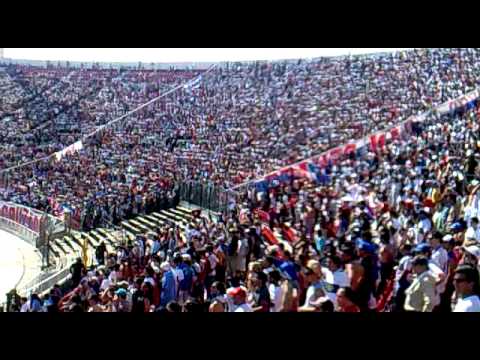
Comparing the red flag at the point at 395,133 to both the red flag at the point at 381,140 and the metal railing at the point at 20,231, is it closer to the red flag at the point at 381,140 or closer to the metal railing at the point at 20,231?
the red flag at the point at 381,140

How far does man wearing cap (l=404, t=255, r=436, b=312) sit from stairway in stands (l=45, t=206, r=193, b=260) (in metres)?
9.00

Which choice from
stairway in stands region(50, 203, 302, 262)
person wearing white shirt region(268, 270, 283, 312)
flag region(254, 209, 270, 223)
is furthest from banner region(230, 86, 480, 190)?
person wearing white shirt region(268, 270, 283, 312)

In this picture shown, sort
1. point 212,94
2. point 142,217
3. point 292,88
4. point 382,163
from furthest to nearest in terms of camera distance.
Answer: point 212,94
point 292,88
point 142,217
point 382,163

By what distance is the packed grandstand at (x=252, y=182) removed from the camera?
5.79 meters

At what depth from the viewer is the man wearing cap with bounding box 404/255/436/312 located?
475cm

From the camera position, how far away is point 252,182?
1391 cm

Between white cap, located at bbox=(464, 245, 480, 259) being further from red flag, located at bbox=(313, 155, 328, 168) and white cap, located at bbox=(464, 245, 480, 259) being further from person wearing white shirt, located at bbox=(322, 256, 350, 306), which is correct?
red flag, located at bbox=(313, 155, 328, 168)

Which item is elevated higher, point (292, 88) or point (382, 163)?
point (292, 88)

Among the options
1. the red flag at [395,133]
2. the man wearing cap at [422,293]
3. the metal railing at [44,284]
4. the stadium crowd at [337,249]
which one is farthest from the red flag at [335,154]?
the man wearing cap at [422,293]

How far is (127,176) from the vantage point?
19.6m

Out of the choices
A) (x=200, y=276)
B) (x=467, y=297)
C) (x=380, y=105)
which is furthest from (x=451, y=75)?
(x=467, y=297)

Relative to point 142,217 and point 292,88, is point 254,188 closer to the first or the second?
point 142,217

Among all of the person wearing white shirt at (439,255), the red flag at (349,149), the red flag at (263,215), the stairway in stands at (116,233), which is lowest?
the person wearing white shirt at (439,255)
